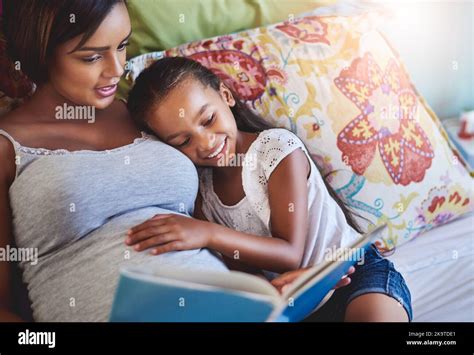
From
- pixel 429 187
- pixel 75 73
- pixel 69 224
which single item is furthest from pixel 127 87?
pixel 429 187

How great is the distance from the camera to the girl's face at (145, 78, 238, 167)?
899 mm

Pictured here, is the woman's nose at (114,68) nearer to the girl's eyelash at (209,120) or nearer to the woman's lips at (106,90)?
the woman's lips at (106,90)

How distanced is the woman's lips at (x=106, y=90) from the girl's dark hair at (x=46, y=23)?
0.24 feet

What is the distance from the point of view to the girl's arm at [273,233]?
855mm

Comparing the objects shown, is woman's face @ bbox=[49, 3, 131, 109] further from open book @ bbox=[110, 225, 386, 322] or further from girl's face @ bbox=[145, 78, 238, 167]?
open book @ bbox=[110, 225, 386, 322]

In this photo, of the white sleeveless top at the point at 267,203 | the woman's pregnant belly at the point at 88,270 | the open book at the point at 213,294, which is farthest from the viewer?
the white sleeveless top at the point at 267,203

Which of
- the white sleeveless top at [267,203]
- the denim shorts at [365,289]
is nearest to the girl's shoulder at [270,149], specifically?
the white sleeveless top at [267,203]

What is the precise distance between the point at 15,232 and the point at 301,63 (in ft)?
1.74

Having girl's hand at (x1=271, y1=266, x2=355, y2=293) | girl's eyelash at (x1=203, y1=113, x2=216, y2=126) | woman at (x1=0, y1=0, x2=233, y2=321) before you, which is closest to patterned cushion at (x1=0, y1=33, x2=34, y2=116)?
woman at (x1=0, y1=0, x2=233, y2=321)

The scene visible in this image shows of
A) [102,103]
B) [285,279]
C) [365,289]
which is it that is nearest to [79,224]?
[102,103]

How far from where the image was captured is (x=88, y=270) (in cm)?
84
